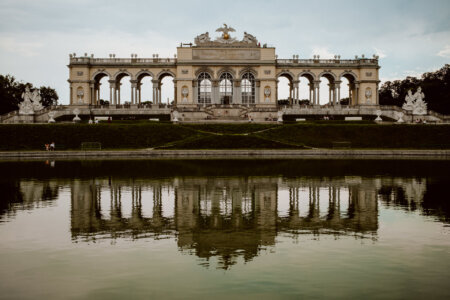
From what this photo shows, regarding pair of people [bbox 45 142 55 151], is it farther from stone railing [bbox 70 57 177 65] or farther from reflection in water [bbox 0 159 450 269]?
stone railing [bbox 70 57 177 65]

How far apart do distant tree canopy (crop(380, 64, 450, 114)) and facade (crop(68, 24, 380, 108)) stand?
15.1 metres

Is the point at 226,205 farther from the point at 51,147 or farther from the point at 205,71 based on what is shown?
the point at 205,71

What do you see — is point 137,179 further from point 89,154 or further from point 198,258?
point 89,154

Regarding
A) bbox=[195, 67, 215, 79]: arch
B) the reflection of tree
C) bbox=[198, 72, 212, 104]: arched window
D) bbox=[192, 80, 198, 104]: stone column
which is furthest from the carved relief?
the reflection of tree

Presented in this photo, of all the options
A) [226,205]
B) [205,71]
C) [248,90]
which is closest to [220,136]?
[205,71]

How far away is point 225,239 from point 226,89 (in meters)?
67.6

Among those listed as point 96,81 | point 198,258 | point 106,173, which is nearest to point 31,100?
point 96,81

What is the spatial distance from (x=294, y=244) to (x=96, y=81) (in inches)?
2931

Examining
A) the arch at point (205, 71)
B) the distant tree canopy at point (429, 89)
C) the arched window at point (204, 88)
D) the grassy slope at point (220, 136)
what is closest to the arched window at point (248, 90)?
the arch at point (205, 71)

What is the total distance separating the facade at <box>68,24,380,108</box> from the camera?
76938 millimetres

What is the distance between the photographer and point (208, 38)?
77062 millimetres

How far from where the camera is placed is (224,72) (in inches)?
3054

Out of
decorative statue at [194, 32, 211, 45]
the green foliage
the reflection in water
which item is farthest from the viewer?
decorative statue at [194, 32, 211, 45]

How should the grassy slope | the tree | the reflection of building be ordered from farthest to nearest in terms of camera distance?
the tree
the grassy slope
the reflection of building
